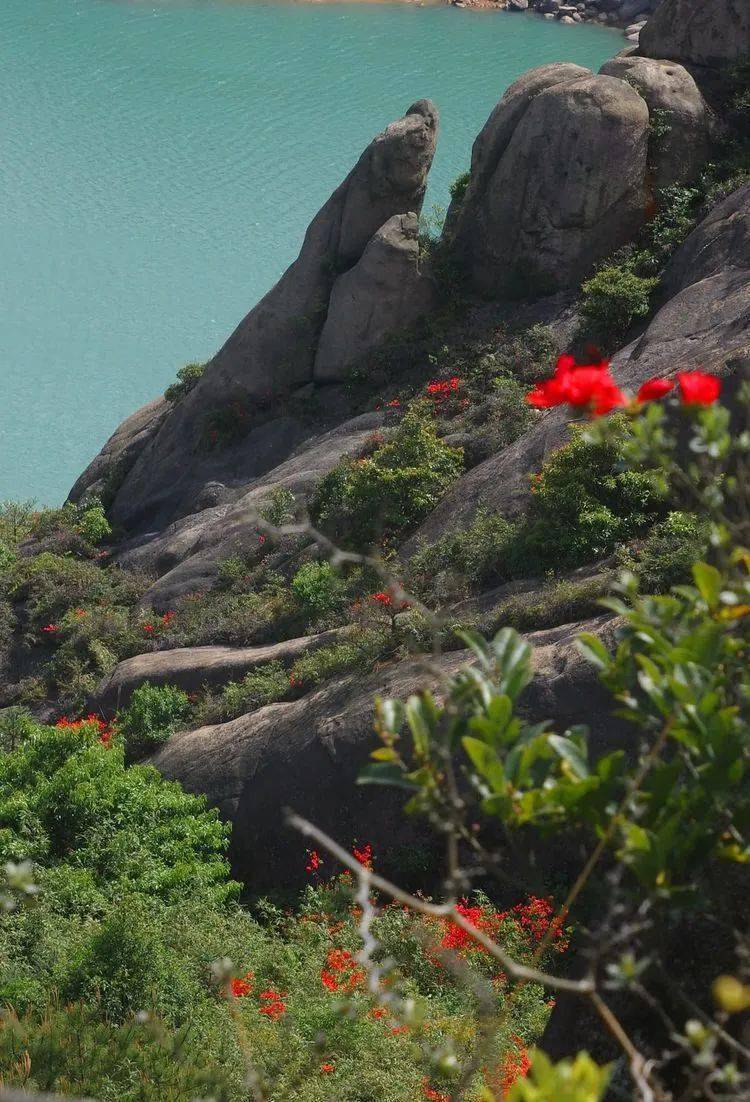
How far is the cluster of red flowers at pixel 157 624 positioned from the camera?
1560 cm

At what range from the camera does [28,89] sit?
1560 inches

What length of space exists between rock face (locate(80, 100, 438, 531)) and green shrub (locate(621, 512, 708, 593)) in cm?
913

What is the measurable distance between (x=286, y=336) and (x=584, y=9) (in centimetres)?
3457

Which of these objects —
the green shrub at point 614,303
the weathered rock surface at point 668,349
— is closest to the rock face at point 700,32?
the weathered rock surface at point 668,349

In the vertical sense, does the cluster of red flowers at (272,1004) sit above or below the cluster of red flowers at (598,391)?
below

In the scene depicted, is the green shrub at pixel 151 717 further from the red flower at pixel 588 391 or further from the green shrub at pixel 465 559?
the red flower at pixel 588 391

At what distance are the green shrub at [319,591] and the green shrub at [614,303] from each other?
5616 mm

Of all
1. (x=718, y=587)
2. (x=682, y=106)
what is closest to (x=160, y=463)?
(x=682, y=106)

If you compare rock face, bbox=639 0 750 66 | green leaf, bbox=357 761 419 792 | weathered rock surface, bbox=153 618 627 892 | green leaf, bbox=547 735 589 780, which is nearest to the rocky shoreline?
rock face, bbox=639 0 750 66

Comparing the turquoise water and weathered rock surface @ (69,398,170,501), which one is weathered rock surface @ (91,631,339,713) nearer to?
weathered rock surface @ (69,398,170,501)

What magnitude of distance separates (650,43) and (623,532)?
37.7ft

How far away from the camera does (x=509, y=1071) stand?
260 inches

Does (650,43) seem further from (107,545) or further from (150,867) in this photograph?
(150,867)

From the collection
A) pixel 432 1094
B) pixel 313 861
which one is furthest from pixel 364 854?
pixel 432 1094
